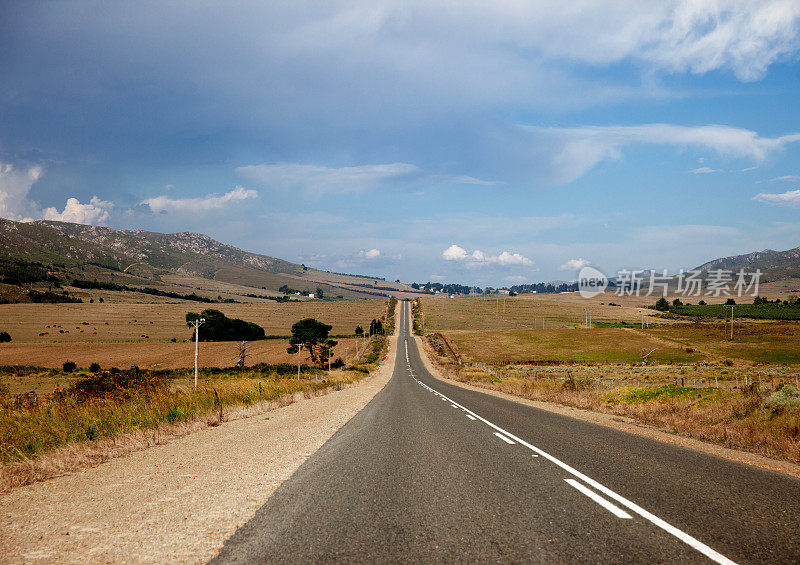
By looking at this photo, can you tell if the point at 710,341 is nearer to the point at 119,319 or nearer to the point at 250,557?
the point at 250,557

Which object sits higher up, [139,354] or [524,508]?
[524,508]

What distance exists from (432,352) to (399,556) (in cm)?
9887

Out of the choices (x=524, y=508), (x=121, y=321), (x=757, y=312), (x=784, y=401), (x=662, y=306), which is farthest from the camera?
(x=662, y=306)

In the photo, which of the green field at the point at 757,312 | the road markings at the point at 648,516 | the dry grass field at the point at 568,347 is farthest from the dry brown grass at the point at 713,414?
the green field at the point at 757,312

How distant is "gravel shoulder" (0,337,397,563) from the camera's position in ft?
14.4

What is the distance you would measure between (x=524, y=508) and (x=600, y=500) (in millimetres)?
1035

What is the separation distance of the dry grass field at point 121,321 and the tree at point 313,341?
34.3 m

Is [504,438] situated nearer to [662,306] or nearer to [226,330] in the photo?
[226,330]

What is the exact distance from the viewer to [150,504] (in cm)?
576

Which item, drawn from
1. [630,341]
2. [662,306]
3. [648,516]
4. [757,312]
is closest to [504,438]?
[648,516]

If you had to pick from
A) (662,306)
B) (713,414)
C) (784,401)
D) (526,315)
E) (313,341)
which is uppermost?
(784,401)

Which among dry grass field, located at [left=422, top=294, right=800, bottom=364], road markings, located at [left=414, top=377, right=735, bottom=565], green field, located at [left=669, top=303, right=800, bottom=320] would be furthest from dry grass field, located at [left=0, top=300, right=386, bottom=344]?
road markings, located at [left=414, top=377, right=735, bottom=565]

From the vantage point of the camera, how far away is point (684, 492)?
6.01m

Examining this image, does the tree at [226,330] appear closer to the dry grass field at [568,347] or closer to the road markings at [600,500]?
the dry grass field at [568,347]
